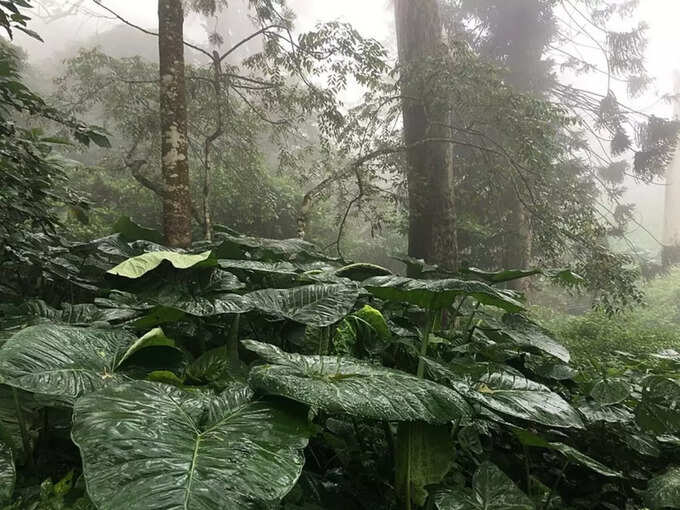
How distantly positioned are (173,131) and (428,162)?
311cm

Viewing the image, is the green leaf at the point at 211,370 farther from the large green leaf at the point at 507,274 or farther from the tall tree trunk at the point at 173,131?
the tall tree trunk at the point at 173,131

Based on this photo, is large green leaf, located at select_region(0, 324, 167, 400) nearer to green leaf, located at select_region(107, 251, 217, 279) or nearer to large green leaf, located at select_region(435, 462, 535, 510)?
green leaf, located at select_region(107, 251, 217, 279)

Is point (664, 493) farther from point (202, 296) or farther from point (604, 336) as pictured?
point (604, 336)

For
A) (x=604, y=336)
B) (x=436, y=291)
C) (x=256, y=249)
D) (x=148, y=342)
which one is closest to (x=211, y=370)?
(x=148, y=342)

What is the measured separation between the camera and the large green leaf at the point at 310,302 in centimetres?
139

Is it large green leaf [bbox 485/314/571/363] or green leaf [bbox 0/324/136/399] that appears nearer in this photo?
green leaf [bbox 0/324/136/399]

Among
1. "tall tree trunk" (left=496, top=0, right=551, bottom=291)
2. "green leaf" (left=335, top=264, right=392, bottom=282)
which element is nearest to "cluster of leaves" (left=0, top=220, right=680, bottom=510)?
"green leaf" (left=335, top=264, right=392, bottom=282)

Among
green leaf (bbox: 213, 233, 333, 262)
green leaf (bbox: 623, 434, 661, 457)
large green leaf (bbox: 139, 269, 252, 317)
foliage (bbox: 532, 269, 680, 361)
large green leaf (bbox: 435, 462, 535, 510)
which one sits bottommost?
foliage (bbox: 532, 269, 680, 361)

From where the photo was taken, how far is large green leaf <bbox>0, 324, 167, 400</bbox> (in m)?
0.90

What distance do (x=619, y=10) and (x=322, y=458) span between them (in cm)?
1236

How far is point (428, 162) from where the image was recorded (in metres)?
5.27

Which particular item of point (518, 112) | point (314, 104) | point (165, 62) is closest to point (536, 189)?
point (518, 112)

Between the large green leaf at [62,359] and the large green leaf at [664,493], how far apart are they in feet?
4.98

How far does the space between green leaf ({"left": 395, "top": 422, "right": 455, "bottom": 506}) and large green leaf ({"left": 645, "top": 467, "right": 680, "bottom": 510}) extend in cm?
64
